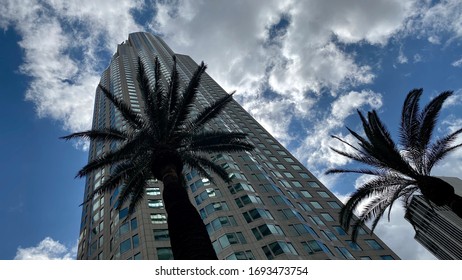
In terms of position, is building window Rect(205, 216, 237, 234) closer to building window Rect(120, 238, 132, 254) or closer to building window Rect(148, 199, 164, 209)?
building window Rect(148, 199, 164, 209)

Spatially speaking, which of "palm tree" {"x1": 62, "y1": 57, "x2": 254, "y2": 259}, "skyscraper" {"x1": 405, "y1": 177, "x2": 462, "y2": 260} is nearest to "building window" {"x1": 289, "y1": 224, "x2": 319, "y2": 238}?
"skyscraper" {"x1": 405, "y1": 177, "x2": 462, "y2": 260}

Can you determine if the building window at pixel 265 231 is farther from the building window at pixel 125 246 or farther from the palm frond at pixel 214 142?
the palm frond at pixel 214 142

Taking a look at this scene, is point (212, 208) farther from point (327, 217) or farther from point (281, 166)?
point (281, 166)

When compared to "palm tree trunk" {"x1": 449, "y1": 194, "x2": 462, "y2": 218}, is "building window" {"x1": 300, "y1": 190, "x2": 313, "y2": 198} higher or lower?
higher

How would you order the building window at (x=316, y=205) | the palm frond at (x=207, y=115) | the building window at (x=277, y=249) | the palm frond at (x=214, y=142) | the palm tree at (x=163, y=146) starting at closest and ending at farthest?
1. the palm tree at (x=163, y=146)
2. the palm frond at (x=214, y=142)
3. the palm frond at (x=207, y=115)
4. the building window at (x=277, y=249)
5. the building window at (x=316, y=205)

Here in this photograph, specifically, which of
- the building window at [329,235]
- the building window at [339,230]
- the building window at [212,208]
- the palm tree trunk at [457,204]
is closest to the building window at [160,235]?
the building window at [212,208]

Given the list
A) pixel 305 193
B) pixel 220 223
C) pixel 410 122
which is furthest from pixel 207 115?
pixel 305 193

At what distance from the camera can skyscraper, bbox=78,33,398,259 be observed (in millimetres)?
35125

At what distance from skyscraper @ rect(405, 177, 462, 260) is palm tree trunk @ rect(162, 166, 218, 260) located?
33.1 metres

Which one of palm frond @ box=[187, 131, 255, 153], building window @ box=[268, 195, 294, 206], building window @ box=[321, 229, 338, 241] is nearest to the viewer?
palm frond @ box=[187, 131, 255, 153]

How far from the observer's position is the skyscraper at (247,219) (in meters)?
35.1

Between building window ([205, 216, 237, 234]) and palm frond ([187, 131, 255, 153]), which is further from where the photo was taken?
building window ([205, 216, 237, 234])

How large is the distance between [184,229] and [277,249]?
2499cm

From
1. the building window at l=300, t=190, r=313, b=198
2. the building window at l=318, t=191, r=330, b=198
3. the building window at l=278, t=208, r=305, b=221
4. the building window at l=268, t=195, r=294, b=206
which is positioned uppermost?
the building window at l=300, t=190, r=313, b=198
